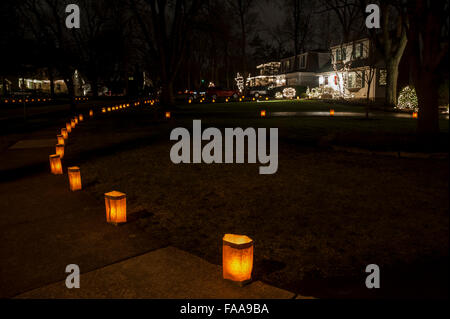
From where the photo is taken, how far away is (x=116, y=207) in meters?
4.94

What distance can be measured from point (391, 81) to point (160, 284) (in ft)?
81.6

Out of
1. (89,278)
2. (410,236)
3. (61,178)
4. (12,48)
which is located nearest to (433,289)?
(410,236)

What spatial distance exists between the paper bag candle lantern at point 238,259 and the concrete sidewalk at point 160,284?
0.28 ft

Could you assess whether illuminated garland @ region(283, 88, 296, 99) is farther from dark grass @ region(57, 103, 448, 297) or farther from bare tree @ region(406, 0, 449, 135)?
dark grass @ region(57, 103, 448, 297)

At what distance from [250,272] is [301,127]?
1157 cm

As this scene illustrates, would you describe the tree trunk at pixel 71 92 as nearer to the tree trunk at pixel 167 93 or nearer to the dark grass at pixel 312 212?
the tree trunk at pixel 167 93

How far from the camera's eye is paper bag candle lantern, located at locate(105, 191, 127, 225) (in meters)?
4.91

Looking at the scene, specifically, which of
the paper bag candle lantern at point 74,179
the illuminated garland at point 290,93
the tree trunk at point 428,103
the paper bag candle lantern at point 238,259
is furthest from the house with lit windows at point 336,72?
the paper bag candle lantern at point 238,259

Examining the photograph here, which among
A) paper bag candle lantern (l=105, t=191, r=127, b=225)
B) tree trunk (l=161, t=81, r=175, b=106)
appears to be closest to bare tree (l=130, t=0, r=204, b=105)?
tree trunk (l=161, t=81, r=175, b=106)

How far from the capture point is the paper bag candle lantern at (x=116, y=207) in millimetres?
4906

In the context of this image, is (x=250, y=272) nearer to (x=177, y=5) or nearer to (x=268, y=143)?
(x=268, y=143)

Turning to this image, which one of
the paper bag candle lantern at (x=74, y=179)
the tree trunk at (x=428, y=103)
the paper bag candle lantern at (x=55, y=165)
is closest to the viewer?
the paper bag candle lantern at (x=74, y=179)

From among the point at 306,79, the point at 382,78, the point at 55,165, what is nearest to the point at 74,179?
the point at 55,165
